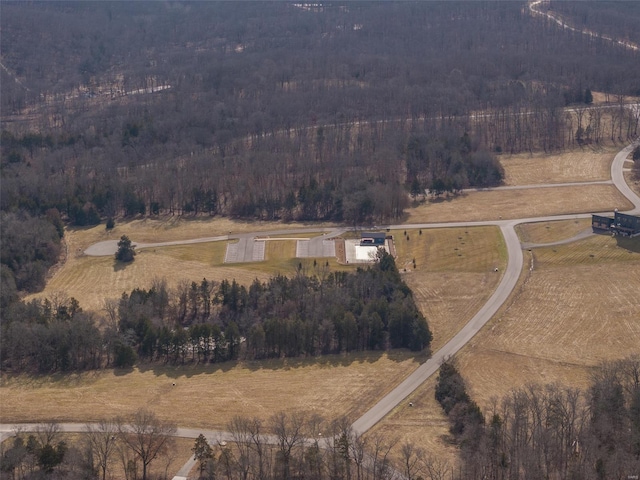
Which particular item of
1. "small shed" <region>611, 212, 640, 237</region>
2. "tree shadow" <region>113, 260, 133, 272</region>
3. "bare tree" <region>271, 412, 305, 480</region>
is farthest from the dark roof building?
"tree shadow" <region>113, 260, 133, 272</region>

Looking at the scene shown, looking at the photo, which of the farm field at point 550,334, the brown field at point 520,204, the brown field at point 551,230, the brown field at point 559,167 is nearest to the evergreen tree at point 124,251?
the brown field at point 520,204

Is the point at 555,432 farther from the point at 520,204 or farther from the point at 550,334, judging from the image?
the point at 520,204

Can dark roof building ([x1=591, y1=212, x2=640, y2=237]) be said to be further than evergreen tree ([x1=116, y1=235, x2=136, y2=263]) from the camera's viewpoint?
No

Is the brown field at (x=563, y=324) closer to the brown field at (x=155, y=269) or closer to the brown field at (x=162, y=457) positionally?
the brown field at (x=162, y=457)

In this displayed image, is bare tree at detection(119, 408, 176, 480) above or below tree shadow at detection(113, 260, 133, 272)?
below

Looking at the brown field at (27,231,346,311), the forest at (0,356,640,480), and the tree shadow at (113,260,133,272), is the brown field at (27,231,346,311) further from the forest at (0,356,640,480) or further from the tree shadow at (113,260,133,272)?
the forest at (0,356,640,480)

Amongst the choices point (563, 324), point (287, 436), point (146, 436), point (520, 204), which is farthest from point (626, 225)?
point (146, 436)

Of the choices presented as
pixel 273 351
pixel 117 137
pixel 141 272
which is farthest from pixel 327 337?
pixel 117 137
